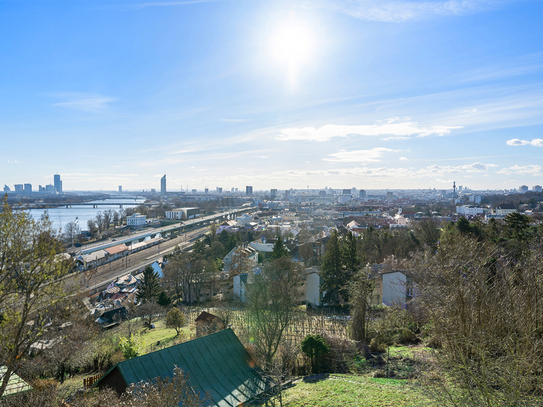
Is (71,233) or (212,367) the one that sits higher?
(212,367)

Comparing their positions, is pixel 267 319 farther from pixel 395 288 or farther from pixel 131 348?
pixel 395 288

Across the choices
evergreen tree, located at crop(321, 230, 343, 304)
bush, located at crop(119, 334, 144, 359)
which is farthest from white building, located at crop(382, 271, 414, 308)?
bush, located at crop(119, 334, 144, 359)

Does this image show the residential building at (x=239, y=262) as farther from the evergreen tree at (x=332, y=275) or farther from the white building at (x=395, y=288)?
the white building at (x=395, y=288)

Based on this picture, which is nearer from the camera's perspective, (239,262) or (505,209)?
(239,262)

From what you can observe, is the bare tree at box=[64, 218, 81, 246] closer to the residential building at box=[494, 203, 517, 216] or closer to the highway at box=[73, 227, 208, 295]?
the highway at box=[73, 227, 208, 295]

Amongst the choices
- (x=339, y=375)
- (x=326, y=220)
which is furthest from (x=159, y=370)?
(x=326, y=220)

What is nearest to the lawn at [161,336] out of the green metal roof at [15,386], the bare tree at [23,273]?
the green metal roof at [15,386]

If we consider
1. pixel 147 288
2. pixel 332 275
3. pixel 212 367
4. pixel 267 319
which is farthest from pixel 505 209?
pixel 212 367
